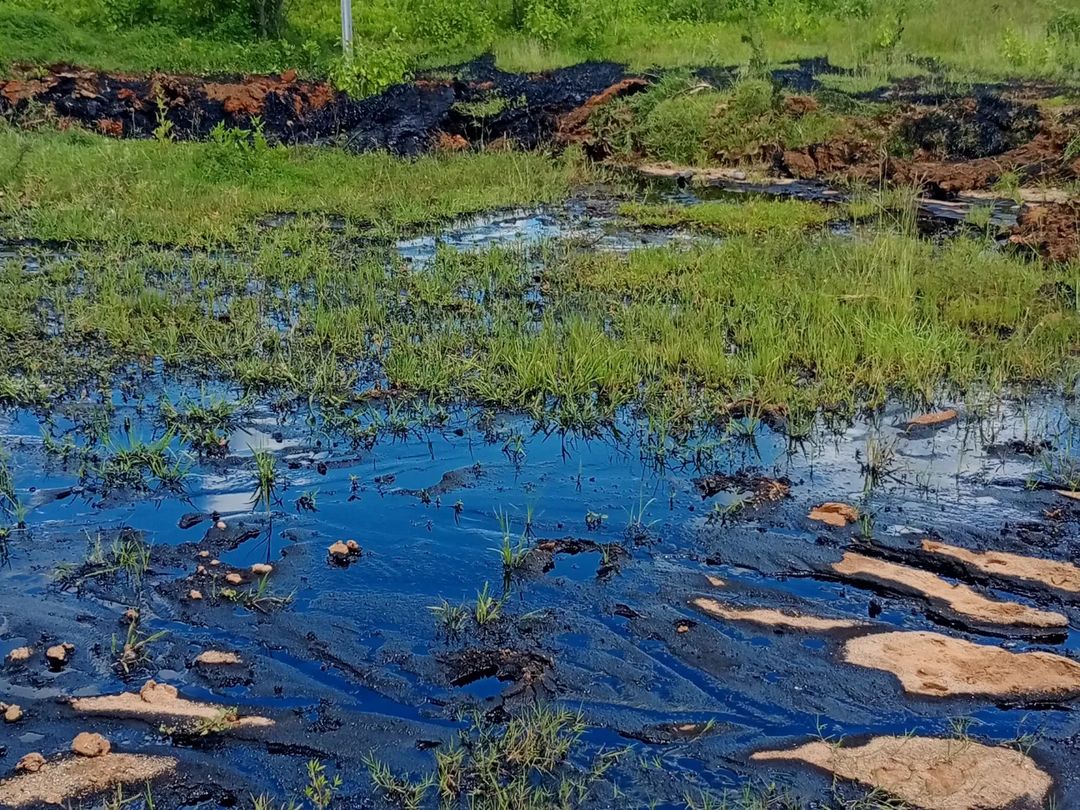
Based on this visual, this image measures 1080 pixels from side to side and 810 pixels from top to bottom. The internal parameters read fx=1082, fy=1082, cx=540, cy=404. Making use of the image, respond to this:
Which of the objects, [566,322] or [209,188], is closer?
[566,322]

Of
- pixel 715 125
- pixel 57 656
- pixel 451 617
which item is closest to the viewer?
pixel 57 656

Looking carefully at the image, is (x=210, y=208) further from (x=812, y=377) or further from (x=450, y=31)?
(x=450, y=31)

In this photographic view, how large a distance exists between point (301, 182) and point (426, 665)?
858 cm

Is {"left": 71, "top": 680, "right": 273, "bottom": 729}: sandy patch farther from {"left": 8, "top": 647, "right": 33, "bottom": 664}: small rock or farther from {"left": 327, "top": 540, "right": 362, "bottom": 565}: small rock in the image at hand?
{"left": 327, "top": 540, "right": 362, "bottom": 565}: small rock

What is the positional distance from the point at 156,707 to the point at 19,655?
2.01ft

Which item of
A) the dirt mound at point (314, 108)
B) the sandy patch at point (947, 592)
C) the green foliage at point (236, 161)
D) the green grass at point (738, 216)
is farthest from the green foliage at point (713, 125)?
the sandy patch at point (947, 592)

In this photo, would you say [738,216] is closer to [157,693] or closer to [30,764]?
[157,693]

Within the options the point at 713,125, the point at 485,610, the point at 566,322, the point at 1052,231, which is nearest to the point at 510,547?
the point at 485,610

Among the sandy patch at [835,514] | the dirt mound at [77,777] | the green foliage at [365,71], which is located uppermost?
the green foliage at [365,71]

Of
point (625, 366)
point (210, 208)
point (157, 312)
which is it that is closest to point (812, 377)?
point (625, 366)

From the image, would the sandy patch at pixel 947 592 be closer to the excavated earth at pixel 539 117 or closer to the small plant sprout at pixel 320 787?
the small plant sprout at pixel 320 787

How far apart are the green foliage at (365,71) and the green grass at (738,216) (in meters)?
6.89

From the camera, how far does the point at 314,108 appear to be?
15.4 m

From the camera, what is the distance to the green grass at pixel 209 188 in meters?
9.56
